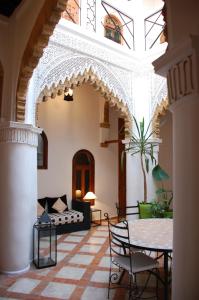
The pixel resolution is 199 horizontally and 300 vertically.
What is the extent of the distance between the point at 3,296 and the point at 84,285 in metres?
1.03

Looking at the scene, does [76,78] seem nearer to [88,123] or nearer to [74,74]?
[74,74]

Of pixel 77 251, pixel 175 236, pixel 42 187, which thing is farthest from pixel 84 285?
pixel 42 187

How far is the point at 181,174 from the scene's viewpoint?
5.01 feet

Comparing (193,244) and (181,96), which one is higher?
(181,96)

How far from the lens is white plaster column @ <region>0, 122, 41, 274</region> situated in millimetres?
4312

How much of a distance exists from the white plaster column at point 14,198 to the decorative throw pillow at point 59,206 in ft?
9.02

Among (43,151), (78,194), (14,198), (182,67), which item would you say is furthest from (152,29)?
(182,67)

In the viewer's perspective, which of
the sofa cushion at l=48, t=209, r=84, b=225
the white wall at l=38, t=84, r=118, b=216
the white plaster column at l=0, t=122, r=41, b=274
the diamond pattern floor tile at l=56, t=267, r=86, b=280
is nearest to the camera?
the diamond pattern floor tile at l=56, t=267, r=86, b=280

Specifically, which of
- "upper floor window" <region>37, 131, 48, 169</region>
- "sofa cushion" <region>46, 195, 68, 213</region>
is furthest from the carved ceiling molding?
"sofa cushion" <region>46, 195, 68, 213</region>

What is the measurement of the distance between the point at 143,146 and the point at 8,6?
3.80 m

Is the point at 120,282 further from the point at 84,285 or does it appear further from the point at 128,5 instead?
the point at 128,5

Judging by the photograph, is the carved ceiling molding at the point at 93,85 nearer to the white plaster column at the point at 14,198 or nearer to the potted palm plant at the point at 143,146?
the potted palm plant at the point at 143,146

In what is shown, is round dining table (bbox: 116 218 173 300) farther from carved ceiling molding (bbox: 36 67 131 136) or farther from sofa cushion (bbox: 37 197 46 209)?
sofa cushion (bbox: 37 197 46 209)

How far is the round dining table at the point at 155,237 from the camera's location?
3084 mm
